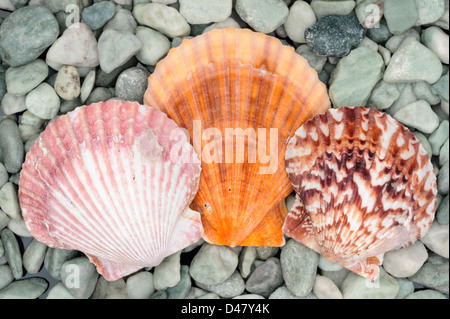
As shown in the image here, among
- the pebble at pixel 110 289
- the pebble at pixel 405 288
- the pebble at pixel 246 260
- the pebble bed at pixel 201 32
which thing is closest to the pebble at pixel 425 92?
the pebble bed at pixel 201 32

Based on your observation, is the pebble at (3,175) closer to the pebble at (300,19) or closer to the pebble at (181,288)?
the pebble at (181,288)

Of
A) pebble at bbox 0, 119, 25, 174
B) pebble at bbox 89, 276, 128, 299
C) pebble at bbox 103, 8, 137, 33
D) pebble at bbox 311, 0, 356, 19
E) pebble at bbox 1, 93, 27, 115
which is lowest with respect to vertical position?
pebble at bbox 89, 276, 128, 299

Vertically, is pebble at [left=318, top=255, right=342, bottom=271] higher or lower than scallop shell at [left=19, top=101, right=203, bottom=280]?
lower

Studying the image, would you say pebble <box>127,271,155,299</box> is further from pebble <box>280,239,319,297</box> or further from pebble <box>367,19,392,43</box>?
pebble <box>367,19,392,43</box>

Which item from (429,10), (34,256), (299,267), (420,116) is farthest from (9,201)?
(429,10)

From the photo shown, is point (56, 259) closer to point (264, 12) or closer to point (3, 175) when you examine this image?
point (3, 175)

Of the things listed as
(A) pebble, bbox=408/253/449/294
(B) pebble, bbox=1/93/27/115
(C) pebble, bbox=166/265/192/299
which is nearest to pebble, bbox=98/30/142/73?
(B) pebble, bbox=1/93/27/115
